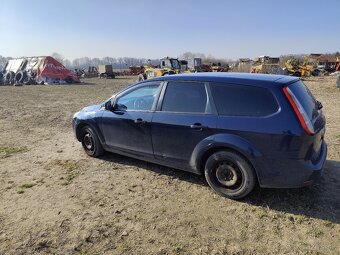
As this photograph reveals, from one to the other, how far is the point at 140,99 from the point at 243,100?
71.1 inches

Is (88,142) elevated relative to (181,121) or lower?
lower

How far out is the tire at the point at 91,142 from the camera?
584 cm

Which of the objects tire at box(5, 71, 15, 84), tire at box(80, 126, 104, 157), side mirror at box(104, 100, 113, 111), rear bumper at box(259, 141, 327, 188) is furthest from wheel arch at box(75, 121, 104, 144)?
tire at box(5, 71, 15, 84)

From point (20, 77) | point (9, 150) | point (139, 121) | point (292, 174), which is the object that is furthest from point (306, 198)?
point (20, 77)

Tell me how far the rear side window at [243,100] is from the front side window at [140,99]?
3.54 ft

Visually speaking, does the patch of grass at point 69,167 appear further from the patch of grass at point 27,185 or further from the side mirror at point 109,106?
the side mirror at point 109,106

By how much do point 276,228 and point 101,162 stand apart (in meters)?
3.38

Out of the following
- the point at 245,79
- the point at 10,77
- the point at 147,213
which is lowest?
the point at 147,213

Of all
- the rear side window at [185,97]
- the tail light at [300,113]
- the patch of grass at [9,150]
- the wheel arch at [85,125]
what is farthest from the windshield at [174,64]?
the tail light at [300,113]

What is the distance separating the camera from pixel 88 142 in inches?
240

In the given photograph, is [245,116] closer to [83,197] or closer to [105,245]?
[105,245]

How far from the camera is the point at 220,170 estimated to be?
13.8ft

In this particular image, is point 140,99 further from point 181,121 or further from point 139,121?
point 181,121

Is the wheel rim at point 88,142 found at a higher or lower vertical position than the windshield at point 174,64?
lower
